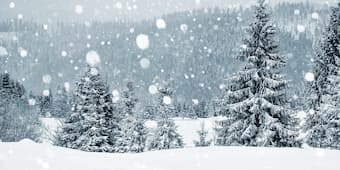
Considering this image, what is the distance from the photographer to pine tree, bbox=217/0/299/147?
1809cm

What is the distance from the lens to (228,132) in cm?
1912

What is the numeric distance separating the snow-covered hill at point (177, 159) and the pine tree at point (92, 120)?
1303 centimetres

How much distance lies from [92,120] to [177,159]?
49.8ft

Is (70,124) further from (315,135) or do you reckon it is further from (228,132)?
(315,135)

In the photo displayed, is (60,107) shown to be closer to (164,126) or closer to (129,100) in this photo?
(129,100)

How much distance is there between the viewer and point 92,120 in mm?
23547

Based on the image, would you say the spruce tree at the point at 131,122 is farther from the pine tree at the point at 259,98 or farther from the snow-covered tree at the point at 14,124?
the pine tree at the point at 259,98

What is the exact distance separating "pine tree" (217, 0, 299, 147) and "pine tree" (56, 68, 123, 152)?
7.94 meters

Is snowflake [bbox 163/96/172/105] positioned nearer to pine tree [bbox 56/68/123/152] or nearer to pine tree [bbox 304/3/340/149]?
pine tree [bbox 56/68/123/152]

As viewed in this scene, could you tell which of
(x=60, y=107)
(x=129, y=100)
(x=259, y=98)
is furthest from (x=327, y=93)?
(x=60, y=107)

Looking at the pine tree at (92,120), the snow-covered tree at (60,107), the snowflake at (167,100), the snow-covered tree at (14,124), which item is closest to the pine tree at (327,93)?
the pine tree at (92,120)

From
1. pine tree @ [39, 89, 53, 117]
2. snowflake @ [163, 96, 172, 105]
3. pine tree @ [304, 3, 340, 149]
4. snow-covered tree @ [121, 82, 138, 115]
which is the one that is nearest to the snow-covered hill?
pine tree @ [304, 3, 340, 149]

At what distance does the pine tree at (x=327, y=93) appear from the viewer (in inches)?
800

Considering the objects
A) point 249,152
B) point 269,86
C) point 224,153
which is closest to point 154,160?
point 224,153
